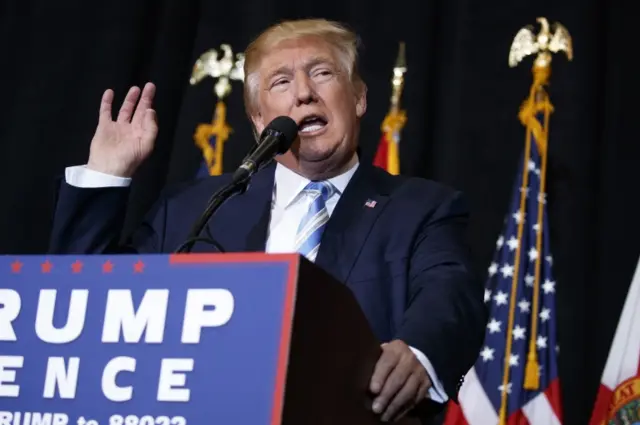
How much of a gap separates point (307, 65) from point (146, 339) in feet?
3.75

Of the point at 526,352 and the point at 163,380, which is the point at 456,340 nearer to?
the point at 163,380

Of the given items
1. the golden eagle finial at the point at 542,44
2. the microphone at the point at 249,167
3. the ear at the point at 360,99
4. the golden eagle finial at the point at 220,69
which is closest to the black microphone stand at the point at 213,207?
the microphone at the point at 249,167

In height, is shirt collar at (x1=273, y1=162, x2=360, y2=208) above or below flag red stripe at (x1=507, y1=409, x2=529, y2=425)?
above

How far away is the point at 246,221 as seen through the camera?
2.08m

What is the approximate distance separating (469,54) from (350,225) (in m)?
2.01

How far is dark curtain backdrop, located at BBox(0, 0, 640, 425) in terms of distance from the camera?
137 inches

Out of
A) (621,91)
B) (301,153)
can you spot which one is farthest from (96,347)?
(621,91)

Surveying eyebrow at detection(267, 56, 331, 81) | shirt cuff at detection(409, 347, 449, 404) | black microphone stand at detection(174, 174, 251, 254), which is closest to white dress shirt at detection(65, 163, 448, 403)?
eyebrow at detection(267, 56, 331, 81)

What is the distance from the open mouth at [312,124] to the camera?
219 cm

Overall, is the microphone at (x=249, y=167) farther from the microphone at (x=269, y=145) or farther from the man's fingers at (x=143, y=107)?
the man's fingers at (x=143, y=107)

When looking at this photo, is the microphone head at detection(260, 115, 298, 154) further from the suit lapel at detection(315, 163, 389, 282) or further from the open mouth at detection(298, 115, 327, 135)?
the open mouth at detection(298, 115, 327, 135)

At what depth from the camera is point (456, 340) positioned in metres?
1.64

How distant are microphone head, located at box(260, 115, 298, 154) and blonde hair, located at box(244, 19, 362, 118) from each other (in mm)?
542

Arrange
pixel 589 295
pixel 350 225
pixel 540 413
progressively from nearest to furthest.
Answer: pixel 350 225
pixel 540 413
pixel 589 295
